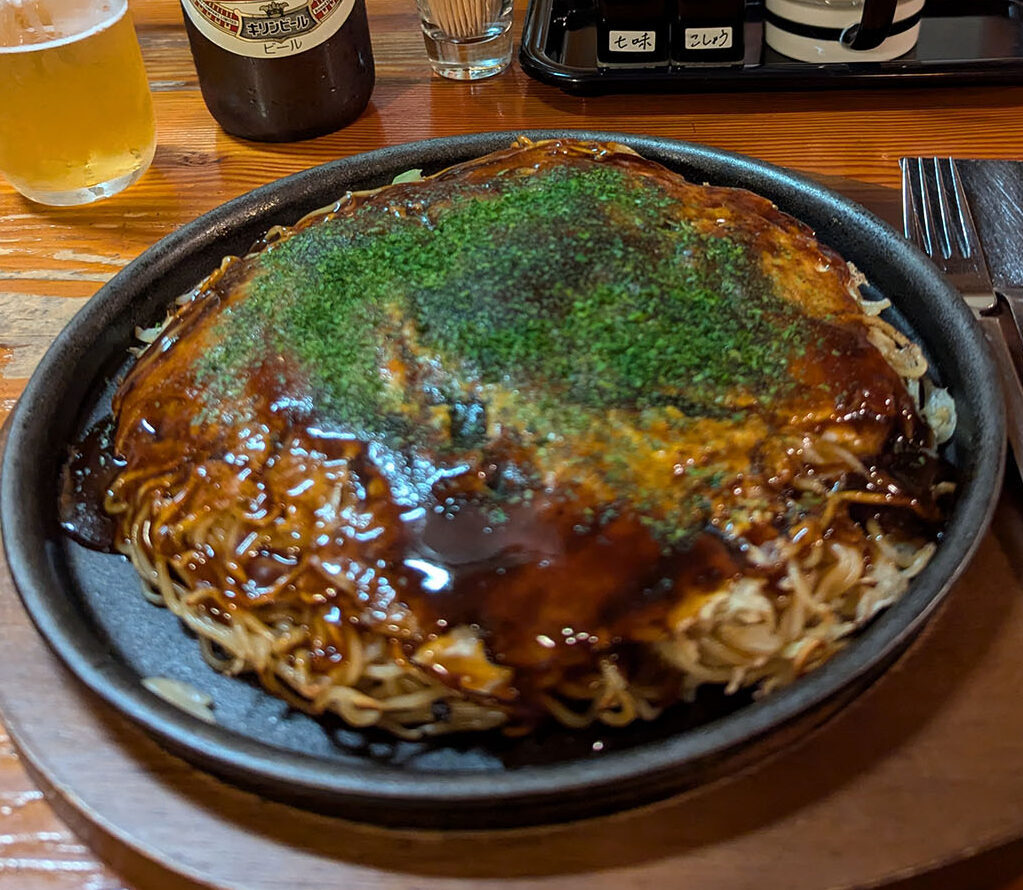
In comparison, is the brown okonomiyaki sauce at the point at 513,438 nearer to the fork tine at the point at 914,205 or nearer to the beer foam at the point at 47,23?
the fork tine at the point at 914,205

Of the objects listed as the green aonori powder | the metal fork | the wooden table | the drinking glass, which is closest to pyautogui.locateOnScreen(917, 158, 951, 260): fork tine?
the metal fork

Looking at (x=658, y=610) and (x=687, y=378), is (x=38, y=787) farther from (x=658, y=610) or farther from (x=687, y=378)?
(x=687, y=378)

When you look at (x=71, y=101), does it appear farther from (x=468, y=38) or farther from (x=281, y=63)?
(x=468, y=38)

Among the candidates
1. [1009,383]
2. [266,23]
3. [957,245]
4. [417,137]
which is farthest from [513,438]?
[417,137]

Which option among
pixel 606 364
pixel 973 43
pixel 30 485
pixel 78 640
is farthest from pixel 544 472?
pixel 973 43

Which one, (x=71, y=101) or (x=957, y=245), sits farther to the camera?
(x=71, y=101)

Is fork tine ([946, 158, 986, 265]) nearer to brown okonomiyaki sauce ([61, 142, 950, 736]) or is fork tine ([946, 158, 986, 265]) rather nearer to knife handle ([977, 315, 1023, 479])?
knife handle ([977, 315, 1023, 479])
